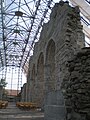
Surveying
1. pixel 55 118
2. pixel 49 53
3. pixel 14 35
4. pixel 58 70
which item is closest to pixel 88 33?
pixel 49 53

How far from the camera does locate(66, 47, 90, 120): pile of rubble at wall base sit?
512 cm

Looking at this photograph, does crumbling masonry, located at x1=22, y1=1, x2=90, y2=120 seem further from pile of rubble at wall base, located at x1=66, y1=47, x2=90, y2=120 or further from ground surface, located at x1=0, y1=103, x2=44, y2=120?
ground surface, located at x1=0, y1=103, x2=44, y2=120

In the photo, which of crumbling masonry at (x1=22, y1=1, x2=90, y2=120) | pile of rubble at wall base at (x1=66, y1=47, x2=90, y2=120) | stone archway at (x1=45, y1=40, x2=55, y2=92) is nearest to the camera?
pile of rubble at wall base at (x1=66, y1=47, x2=90, y2=120)

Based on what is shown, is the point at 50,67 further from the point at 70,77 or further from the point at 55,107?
the point at 70,77

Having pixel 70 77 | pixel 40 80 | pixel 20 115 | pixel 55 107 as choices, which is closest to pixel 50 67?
pixel 40 80

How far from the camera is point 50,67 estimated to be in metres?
14.6

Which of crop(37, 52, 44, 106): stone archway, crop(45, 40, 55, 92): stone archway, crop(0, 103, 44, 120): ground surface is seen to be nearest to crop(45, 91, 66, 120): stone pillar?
crop(0, 103, 44, 120): ground surface

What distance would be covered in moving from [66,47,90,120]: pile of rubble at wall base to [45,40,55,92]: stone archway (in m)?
8.29

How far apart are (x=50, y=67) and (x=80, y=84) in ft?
30.4

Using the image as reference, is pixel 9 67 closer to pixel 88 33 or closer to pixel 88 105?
pixel 88 33

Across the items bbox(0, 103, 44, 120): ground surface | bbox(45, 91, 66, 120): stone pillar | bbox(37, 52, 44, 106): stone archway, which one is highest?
bbox(37, 52, 44, 106): stone archway

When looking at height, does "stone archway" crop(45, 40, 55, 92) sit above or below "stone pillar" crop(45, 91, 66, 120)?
above

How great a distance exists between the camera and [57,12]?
12.8 metres

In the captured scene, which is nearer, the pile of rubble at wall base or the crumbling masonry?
the pile of rubble at wall base
